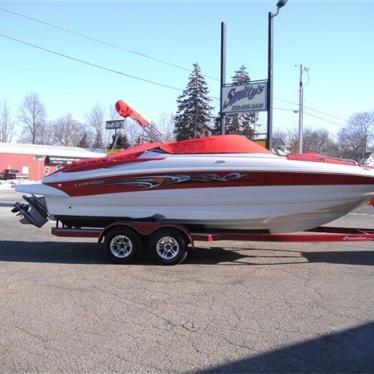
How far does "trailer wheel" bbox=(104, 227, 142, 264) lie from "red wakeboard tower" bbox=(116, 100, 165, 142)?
3.46 meters

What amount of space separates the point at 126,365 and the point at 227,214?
517 cm

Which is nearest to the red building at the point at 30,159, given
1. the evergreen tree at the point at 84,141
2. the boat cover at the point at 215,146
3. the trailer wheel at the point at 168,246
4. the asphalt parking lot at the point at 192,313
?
the evergreen tree at the point at 84,141

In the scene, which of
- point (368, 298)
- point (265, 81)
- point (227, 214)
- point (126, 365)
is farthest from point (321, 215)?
point (265, 81)

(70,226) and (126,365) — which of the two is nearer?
(126,365)

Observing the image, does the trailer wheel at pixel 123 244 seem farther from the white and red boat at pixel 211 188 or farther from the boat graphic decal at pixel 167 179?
the boat graphic decal at pixel 167 179

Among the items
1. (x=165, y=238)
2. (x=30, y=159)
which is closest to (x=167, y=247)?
(x=165, y=238)

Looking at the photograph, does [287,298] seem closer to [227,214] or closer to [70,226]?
[227,214]

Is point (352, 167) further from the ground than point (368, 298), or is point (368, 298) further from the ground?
point (352, 167)

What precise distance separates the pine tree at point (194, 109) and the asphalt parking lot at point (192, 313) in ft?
138

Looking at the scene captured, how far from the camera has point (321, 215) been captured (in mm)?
9703

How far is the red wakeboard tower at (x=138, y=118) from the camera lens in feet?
40.9

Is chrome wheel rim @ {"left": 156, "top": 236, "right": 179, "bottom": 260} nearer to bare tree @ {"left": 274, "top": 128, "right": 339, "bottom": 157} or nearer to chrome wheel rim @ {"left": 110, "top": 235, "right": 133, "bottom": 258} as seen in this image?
chrome wheel rim @ {"left": 110, "top": 235, "right": 133, "bottom": 258}

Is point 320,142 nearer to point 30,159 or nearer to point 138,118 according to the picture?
point 30,159

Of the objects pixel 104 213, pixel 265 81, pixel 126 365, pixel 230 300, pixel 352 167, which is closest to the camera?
pixel 126 365
